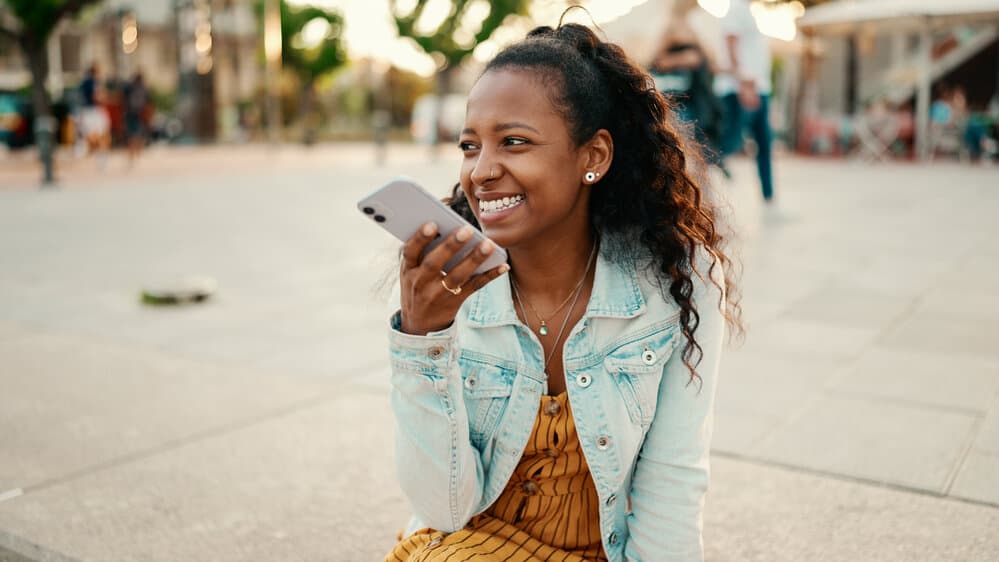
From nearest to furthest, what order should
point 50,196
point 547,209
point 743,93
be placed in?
point 547,209 → point 743,93 → point 50,196

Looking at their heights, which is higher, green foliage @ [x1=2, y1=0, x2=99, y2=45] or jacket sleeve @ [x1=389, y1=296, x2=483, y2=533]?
green foliage @ [x1=2, y1=0, x2=99, y2=45]

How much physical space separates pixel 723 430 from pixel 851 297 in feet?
8.53

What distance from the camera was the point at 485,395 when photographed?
6.44 ft

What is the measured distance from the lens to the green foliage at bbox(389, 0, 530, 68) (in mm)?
41125

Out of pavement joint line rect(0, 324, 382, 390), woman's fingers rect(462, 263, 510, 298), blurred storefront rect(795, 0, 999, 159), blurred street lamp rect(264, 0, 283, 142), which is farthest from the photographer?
blurred street lamp rect(264, 0, 283, 142)

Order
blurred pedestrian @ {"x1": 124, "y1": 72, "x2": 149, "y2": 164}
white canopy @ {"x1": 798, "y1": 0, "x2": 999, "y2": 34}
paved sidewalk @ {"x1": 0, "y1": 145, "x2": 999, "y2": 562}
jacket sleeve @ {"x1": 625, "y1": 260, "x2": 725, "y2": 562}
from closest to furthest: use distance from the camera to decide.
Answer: jacket sleeve @ {"x1": 625, "y1": 260, "x2": 725, "y2": 562}
paved sidewalk @ {"x1": 0, "y1": 145, "x2": 999, "y2": 562}
white canopy @ {"x1": 798, "y1": 0, "x2": 999, "y2": 34}
blurred pedestrian @ {"x1": 124, "y1": 72, "x2": 149, "y2": 164}

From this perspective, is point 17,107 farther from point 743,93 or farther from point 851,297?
point 851,297

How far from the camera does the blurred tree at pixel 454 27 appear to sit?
41125 mm

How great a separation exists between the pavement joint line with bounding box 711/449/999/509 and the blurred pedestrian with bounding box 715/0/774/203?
198 inches

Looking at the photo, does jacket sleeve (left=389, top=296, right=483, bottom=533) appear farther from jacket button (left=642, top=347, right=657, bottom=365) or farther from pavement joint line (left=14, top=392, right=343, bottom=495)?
pavement joint line (left=14, top=392, right=343, bottom=495)

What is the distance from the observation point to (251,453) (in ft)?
10.9

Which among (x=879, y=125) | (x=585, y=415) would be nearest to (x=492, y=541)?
(x=585, y=415)

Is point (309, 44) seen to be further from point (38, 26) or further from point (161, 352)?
point (161, 352)

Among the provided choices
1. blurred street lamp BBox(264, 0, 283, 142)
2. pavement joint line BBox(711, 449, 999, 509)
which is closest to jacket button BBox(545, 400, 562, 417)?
pavement joint line BBox(711, 449, 999, 509)
